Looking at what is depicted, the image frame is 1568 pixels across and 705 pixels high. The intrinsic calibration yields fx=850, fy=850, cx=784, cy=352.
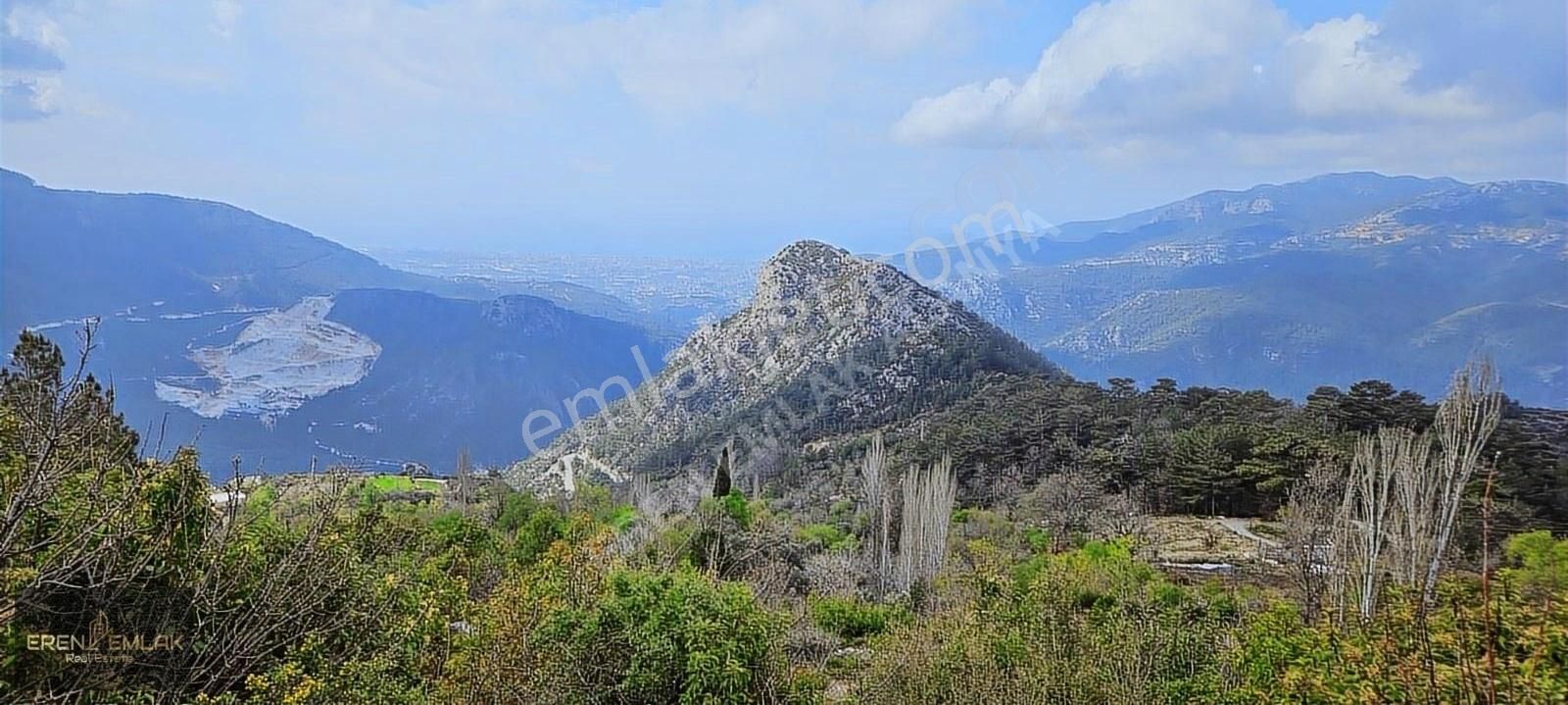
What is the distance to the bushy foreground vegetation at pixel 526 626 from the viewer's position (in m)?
4.99

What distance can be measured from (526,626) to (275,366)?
67.1m

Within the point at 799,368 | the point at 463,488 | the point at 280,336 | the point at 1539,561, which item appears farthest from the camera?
the point at 280,336

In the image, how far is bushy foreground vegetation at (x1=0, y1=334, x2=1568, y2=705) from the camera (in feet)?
16.4

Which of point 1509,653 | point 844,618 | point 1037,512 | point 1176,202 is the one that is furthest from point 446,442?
point 1176,202

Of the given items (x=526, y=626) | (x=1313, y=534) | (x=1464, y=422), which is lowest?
(x=1313, y=534)

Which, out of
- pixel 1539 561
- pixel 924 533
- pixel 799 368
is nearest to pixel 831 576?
pixel 924 533

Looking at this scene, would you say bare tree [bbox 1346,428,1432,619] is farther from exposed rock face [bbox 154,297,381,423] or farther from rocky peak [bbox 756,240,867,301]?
exposed rock face [bbox 154,297,381,423]

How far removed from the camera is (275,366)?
64500 millimetres

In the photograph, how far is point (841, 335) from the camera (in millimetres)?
56125

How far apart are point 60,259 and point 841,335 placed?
72.3 m

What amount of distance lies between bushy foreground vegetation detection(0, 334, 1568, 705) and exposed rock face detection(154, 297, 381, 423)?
51471 mm

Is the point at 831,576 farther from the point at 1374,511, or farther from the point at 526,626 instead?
the point at 526,626

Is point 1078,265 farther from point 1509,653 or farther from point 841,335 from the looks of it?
point 1509,653

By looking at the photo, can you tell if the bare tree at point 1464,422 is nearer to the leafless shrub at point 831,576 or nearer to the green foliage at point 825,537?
the leafless shrub at point 831,576
